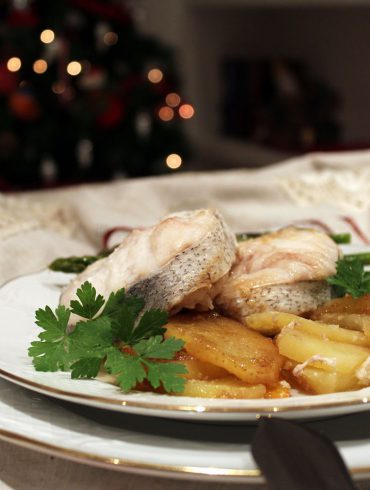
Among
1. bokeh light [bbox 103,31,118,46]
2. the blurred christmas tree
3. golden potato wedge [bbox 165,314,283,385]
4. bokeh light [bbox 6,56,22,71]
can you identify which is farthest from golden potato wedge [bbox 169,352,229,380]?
bokeh light [bbox 103,31,118,46]

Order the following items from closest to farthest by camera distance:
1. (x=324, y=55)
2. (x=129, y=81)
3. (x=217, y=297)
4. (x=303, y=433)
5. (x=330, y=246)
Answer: (x=303, y=433) → (x=217, y=297) → (x=330, y=246) → (x=129, y=81) → (x=324, y=55)

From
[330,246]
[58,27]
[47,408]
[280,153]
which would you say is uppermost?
[58,27]

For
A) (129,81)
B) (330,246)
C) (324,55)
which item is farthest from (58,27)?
(330,246)

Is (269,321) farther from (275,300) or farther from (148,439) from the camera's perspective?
(148,439)

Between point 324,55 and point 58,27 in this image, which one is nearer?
point 58,27

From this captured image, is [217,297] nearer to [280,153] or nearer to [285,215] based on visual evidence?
[285,215]

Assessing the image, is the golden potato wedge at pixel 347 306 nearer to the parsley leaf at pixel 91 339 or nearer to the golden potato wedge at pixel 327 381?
the golden potato wedge at pixel 327 381

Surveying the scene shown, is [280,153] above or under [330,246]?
under
